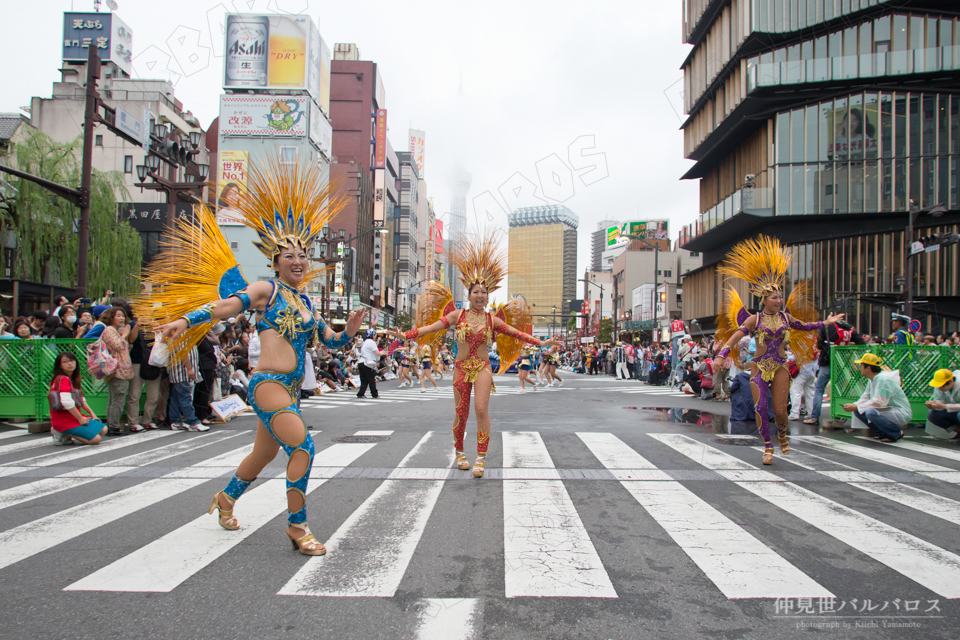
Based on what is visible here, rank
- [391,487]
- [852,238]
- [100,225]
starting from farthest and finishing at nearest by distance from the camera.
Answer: [852,238], [100,225], [391,487]

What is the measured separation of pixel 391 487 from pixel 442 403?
32.4 feet

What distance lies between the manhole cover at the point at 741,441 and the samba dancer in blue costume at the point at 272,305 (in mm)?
6537

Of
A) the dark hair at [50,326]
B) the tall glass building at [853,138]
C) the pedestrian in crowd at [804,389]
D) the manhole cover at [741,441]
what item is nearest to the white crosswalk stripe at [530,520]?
the manhole cover at [741,441]

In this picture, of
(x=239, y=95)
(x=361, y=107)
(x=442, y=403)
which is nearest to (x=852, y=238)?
(x=442, y=403)

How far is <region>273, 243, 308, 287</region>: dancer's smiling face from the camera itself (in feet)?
15.3

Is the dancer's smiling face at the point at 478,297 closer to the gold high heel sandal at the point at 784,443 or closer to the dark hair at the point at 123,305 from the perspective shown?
the gold high heel sandal at the point at 784,443

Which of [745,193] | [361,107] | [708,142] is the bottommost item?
[745,193]

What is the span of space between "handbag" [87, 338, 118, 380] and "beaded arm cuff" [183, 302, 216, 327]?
19.8 ft

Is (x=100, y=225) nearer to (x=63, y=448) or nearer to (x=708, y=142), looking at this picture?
(x=63, y=448)

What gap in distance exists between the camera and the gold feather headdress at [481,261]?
775 centimetres

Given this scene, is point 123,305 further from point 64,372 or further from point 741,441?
point 741,441

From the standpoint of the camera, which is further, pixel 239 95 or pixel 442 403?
pixel 239 95

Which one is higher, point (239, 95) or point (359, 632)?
point (239, 95)

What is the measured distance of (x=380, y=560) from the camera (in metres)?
3.89
